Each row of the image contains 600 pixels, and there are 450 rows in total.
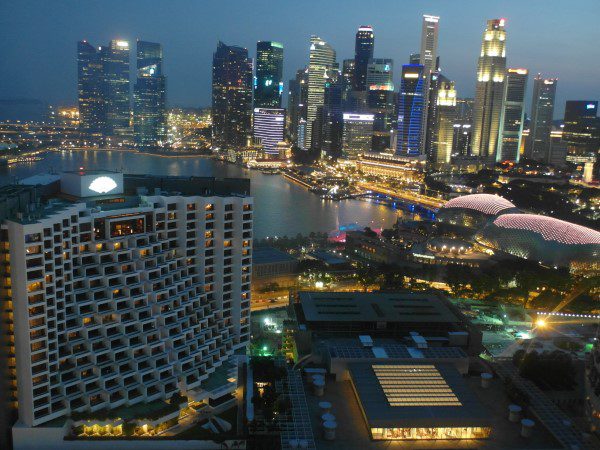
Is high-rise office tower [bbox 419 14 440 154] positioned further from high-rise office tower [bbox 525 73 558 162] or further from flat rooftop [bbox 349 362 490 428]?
flat rooftop [bbox 349 362 490 428]

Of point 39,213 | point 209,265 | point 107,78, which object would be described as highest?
point 107,78

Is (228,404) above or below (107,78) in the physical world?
below

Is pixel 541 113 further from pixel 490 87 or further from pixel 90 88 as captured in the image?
pixel 90 88

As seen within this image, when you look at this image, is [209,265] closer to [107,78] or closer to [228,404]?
[228,404]

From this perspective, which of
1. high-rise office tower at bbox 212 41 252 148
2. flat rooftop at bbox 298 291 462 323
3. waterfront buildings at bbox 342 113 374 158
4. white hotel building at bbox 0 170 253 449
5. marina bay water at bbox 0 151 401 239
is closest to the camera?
white hotel building at bbox 0 170 253 449

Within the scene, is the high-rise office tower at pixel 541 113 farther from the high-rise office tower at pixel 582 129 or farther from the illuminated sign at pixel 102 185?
the illuminated sign at pixel 102 185

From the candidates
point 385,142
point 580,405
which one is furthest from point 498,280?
point 385,142

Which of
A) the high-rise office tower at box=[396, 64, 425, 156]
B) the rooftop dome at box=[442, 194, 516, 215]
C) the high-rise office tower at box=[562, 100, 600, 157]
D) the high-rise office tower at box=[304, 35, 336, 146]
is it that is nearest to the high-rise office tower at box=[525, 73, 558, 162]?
the high-rise office tower at box=[562, 100, 600, 157]
